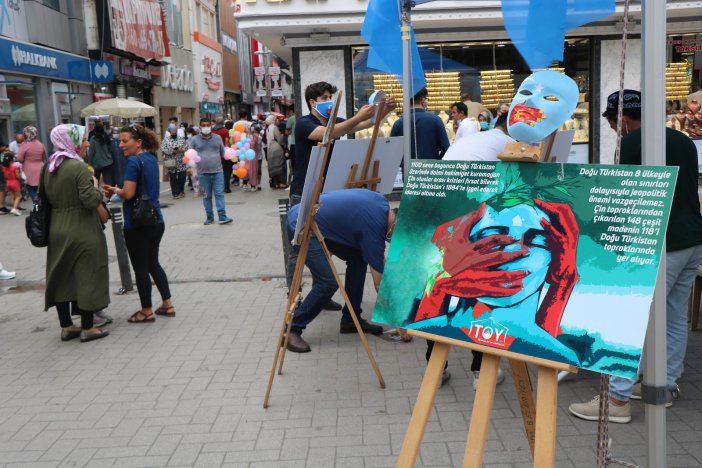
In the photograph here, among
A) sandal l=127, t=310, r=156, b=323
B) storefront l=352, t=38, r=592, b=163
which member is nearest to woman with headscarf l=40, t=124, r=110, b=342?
sandal l=127, t=310, r=156, b=323

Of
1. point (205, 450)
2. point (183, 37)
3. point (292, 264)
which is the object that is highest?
point (183, 37)

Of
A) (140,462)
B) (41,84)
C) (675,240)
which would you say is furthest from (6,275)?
(41,84)

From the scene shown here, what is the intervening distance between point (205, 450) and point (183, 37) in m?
34.2

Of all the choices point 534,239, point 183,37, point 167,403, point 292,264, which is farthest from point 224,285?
point 183,37

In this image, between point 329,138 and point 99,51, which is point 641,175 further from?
point 99,51

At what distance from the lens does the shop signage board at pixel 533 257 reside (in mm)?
2408

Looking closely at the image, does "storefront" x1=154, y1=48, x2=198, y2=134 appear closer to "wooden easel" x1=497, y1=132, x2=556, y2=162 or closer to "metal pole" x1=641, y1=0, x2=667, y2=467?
"wooden easel" x1=497, y1=132, x2=556, y2=162

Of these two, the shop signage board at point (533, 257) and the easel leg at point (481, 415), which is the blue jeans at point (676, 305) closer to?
the shop signage board at point (533, 257)

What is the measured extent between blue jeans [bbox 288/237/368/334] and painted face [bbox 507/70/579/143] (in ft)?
8.38

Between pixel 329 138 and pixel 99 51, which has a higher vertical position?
pixel 99 51

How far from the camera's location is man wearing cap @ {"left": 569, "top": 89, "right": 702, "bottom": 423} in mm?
3730

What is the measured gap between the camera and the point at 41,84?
789 inches

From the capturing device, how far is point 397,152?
18.5ft

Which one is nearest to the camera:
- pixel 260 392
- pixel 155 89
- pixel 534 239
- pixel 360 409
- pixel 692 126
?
pixel 534 239
